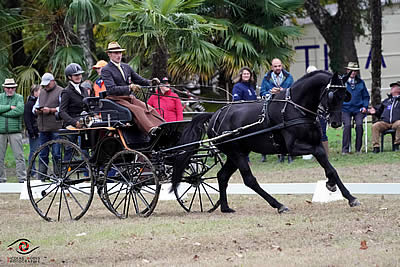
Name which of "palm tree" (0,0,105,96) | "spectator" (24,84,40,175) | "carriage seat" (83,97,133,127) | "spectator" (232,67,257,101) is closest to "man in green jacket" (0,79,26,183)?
"spectator" (24,84,40,175)

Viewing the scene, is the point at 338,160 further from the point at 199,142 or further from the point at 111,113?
the point at 111,113

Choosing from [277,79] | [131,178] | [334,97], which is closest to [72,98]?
[131,178]

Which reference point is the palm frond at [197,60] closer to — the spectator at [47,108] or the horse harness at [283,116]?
the spectator at [47,108]

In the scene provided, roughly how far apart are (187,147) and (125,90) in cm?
108

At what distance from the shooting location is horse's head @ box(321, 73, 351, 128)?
30.5 feet

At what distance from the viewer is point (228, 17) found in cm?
1847

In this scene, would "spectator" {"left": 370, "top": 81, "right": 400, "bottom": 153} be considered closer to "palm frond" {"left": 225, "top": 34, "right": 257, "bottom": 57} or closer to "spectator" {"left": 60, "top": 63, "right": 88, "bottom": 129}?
"palm frond" {"left": 225, "top": 34, "right": 257, "bottom": 57}

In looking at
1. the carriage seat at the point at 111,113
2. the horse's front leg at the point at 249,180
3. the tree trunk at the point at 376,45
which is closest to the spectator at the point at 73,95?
the carriage seat at the point at 111,113

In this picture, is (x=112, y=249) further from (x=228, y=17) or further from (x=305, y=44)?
(x=305, y=44)

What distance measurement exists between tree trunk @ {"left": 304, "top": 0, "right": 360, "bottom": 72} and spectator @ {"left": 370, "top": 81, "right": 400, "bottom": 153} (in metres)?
7.55

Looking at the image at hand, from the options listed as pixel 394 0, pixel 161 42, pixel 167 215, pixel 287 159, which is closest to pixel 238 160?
pixel 167 215

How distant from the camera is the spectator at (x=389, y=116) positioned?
54.1ft

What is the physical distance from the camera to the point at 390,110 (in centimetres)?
1662

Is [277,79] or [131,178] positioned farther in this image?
[277,79]
